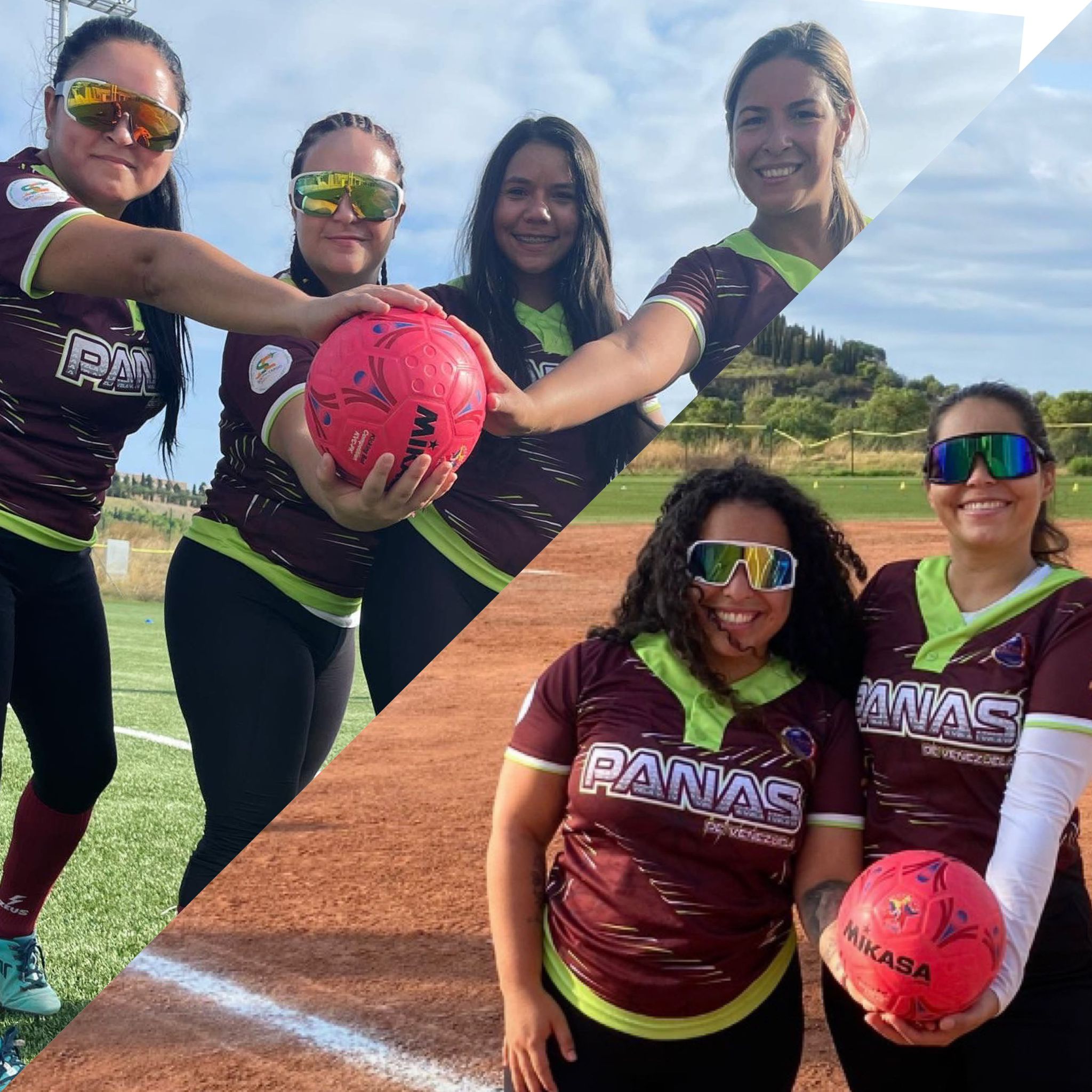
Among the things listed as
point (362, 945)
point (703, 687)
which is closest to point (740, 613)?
point (703, 687)

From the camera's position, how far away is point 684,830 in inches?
66.7

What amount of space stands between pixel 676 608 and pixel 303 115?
160cm

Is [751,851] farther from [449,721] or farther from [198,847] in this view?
[449,721]

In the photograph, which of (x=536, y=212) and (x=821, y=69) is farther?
(x=821, y=69)

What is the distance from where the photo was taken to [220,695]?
8.70 feet

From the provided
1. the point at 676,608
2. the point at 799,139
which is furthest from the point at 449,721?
the point at 676,608

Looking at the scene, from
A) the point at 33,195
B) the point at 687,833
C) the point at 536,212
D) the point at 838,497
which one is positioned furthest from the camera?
the point at 838,497

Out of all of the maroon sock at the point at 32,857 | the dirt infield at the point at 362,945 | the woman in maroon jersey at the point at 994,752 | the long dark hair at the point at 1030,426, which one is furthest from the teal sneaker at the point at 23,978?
the long dark hair at the point at 1030,426

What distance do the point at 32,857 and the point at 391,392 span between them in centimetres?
151

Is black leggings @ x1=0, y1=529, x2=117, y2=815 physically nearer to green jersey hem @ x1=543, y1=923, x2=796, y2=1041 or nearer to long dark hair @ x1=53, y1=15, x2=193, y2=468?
long dark hair @ x1=53, y1=15, x2=193, y2=468

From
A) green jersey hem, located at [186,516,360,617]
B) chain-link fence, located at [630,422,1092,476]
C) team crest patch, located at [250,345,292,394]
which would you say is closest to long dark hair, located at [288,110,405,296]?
team crest patch, located at [250,345,292,394]

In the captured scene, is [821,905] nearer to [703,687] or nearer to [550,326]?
[703,687]

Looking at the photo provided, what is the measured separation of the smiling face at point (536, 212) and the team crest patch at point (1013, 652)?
1.44 meters

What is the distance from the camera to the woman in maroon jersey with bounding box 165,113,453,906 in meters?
2.58
